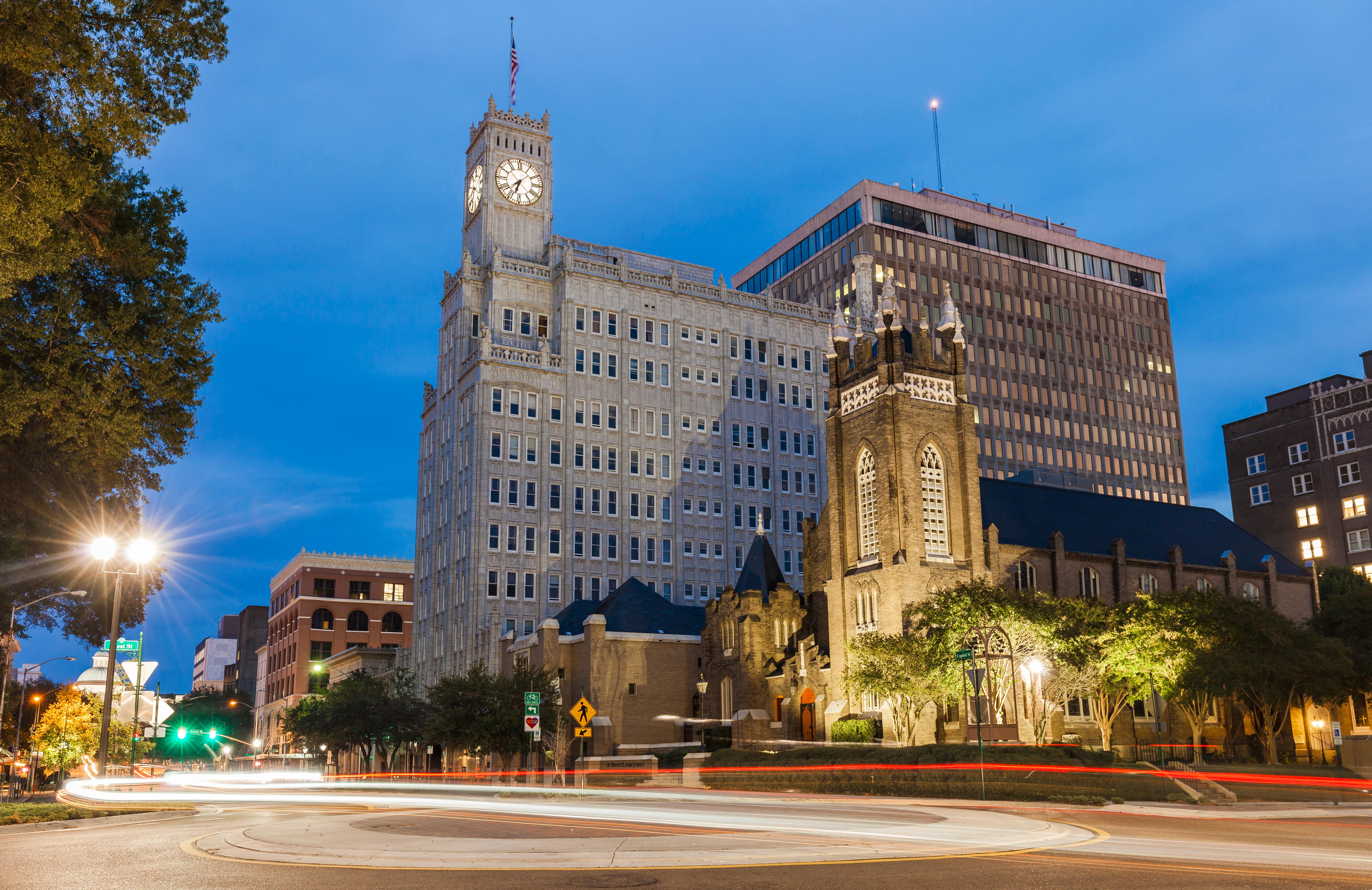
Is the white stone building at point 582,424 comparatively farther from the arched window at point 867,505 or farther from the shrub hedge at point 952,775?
the shrub hedge at point 952,775

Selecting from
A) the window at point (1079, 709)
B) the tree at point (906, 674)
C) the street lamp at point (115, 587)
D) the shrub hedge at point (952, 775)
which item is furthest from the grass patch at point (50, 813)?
the window at point (1079, 709)

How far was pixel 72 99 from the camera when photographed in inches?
803

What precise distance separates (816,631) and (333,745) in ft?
142

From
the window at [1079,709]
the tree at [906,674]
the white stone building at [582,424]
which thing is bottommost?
the window at [1079,709]

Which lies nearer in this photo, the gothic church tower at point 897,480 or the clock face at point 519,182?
the gothic church tower at point 897,480

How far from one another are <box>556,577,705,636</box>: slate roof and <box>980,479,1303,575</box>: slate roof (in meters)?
20.8

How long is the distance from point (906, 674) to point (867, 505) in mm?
10543

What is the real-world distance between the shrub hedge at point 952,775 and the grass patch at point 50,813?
2186 cm

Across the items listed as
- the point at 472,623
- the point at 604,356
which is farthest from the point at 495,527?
the point at 604,356

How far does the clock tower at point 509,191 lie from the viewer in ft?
304

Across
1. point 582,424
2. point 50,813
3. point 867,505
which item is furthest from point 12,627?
point 582,424

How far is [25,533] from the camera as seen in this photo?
111ft

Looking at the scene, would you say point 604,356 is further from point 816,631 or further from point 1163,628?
point 1163,628

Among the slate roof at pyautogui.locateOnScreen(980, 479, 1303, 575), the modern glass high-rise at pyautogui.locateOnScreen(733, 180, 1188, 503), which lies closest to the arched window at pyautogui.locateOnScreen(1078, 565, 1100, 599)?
the slate roof at pyautogui.locateOnScreen(980, 479, 1303, 575)
